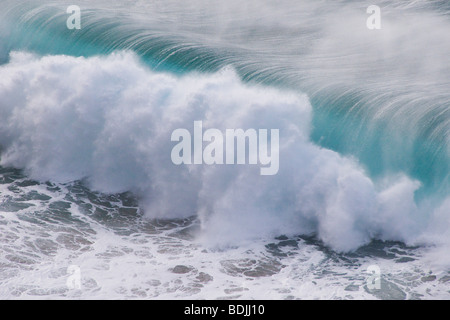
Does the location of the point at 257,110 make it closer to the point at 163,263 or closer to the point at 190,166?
the point at 190,166

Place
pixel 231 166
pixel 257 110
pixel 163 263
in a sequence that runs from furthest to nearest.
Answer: pixel 257 110 < pixel 231 166 < pixel 163 263

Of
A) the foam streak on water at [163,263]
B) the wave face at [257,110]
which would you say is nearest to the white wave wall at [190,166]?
the wave face at [257,110]

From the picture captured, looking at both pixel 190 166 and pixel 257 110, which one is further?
pixel 257 110

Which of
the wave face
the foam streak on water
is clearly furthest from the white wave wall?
the foam streak on water

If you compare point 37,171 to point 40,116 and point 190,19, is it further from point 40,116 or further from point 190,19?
point 190,19

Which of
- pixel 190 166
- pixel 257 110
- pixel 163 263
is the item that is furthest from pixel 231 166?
pixel 163 263
